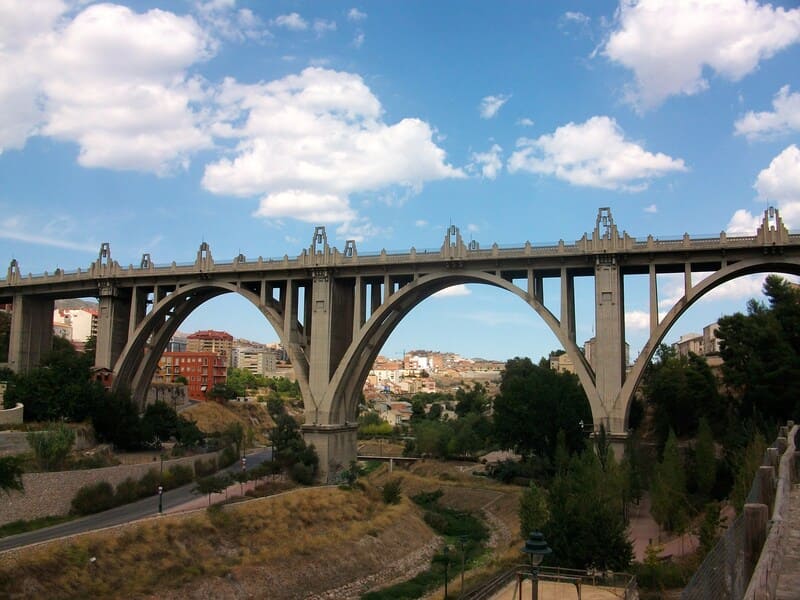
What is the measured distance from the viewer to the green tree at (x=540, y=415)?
4941 centimetres

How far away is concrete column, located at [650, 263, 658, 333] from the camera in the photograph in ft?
116

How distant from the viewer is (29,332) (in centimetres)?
5506

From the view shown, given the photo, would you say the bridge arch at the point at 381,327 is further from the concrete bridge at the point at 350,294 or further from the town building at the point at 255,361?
the town building at the point at 255,361

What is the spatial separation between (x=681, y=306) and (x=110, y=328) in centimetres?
3726

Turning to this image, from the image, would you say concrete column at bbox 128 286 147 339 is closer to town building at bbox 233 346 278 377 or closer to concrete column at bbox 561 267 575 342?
concrete column at bbox 561 267 575 342

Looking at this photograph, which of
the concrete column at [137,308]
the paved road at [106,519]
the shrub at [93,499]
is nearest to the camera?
the paved road at [106,519]

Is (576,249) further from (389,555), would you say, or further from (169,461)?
(169,461)

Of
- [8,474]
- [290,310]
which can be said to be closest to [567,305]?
[290,310]

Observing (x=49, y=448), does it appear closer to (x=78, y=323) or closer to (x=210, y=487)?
(x=210, y=487)

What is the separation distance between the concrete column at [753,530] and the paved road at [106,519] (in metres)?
24.4

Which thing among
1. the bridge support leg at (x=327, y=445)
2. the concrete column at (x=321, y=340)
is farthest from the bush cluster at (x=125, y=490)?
the concrete column at (x=321, y=340)

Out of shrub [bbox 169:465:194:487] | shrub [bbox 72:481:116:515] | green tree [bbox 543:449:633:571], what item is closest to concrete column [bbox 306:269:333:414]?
shrub [bbox 169:465:194:487]

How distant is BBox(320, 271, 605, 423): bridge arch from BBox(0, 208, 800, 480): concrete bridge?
83 millimetres

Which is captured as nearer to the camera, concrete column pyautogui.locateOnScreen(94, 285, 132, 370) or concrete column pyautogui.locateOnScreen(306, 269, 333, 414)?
concrete column pyautogui.locateOnScreen(306, 269, 333, 414)
